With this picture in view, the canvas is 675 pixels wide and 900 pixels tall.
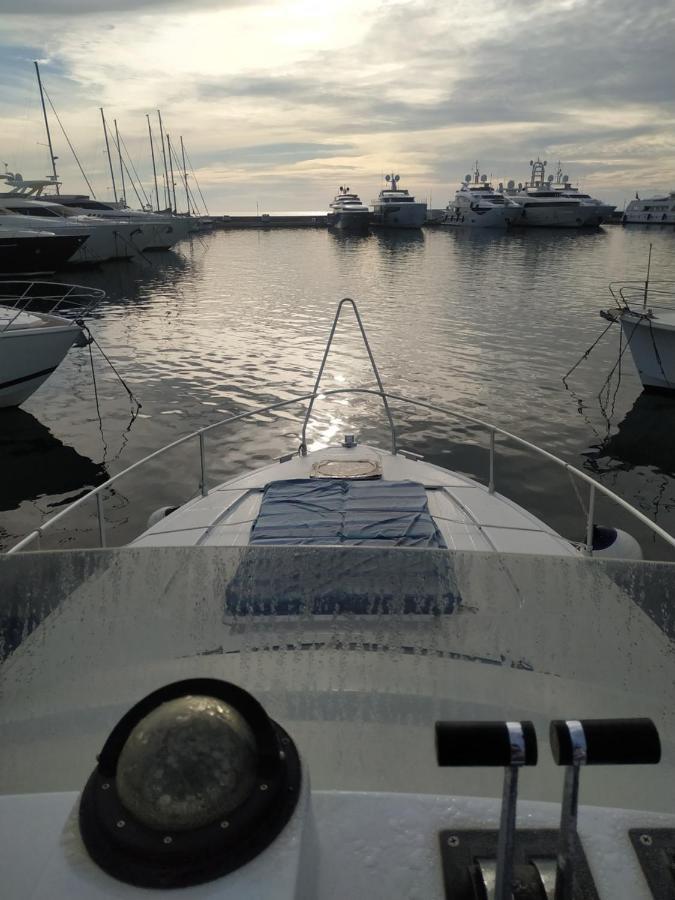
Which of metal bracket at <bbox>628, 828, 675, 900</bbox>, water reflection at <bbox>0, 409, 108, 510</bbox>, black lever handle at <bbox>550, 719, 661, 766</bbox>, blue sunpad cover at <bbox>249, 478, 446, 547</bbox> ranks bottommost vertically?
water reflection at <bbox>0, 409, 108, 510</bbox>

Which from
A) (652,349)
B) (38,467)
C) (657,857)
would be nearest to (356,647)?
(657,857)

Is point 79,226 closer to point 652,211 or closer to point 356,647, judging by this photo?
point 356,647

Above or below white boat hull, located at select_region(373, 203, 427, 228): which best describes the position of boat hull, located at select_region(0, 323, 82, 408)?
below

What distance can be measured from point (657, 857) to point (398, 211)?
349 feet

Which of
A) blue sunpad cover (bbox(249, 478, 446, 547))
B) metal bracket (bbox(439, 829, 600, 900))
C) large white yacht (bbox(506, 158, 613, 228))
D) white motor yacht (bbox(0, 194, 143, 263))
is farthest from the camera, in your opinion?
large white yacht (bbox(506, 158, 613, 228))

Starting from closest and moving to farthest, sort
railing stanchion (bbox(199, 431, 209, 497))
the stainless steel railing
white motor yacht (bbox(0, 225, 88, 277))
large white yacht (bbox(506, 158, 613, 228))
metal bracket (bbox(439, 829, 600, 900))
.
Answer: metal bracket (bbox(439, 829, 600, 900))
the stainless steel railing
railing stanchion (bbox(199, 431, 209, 497))
white motor yacht (bbox(0, 225, 88, 277))
large white yacht (bbox(506, 158, 613, 228))

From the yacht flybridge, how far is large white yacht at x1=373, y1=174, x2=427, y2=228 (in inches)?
4073

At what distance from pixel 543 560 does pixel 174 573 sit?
175cm

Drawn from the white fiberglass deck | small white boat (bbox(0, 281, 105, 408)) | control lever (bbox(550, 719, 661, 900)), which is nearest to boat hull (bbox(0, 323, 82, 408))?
small white boat (bbox(0, 281, 105, 408))

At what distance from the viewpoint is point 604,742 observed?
57.7 inches

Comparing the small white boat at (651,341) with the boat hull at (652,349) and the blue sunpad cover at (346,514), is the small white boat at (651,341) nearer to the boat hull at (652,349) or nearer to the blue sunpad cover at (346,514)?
the boat hull at (652,349)

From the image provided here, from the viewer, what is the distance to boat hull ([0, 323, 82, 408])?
47.9ft

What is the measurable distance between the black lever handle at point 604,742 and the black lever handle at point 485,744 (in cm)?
7

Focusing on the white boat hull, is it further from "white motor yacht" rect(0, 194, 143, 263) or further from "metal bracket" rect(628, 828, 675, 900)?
"metal bracket" rect(628, 828, 675, 900)
